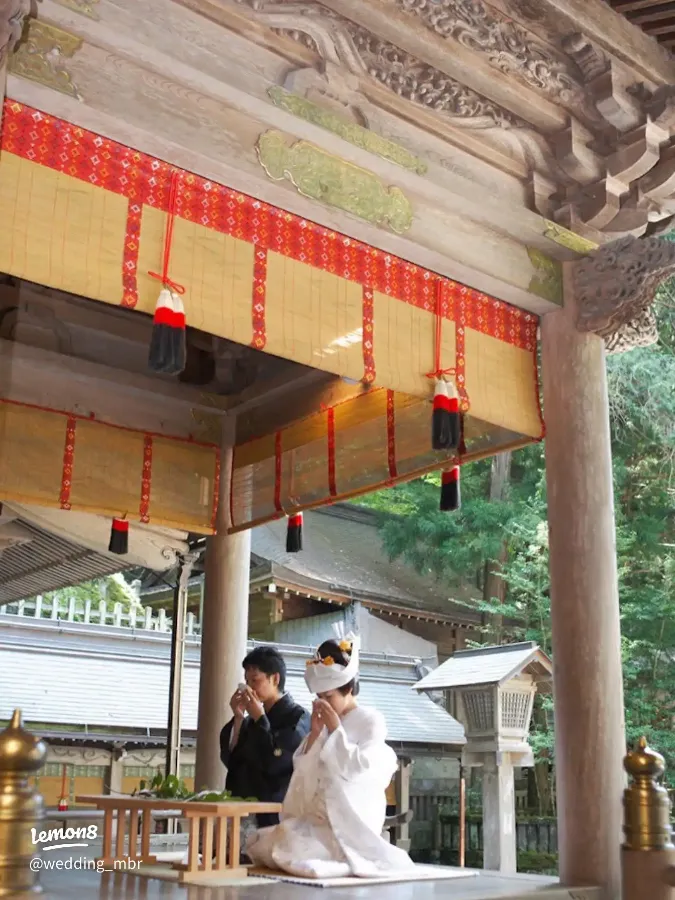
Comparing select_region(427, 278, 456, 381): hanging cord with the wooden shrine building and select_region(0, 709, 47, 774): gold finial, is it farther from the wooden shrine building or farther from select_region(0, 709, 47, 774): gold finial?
select_region(0, 709, 47, 774): gold finial

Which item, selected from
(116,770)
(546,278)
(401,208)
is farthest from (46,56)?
(116,770)

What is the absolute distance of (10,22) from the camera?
3199mm

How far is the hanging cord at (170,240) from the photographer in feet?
12.4

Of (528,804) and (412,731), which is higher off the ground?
(412,731)

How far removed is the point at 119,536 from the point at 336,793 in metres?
3.47

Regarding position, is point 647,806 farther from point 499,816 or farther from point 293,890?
point 499,816

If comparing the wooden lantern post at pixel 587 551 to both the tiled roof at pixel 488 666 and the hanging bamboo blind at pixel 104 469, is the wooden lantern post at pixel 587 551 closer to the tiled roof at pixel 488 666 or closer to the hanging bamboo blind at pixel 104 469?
the hanging bamboo blind at pixel 104 469

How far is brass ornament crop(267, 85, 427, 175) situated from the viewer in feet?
13.2

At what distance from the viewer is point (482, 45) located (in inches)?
176

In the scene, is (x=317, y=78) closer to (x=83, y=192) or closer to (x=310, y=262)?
(x=310, y=262)

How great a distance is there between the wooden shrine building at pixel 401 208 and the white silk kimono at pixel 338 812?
2.93 ft

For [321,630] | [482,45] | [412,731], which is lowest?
[412,731]

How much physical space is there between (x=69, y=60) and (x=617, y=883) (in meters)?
4.23

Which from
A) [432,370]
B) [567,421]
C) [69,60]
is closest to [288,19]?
[69,60]
